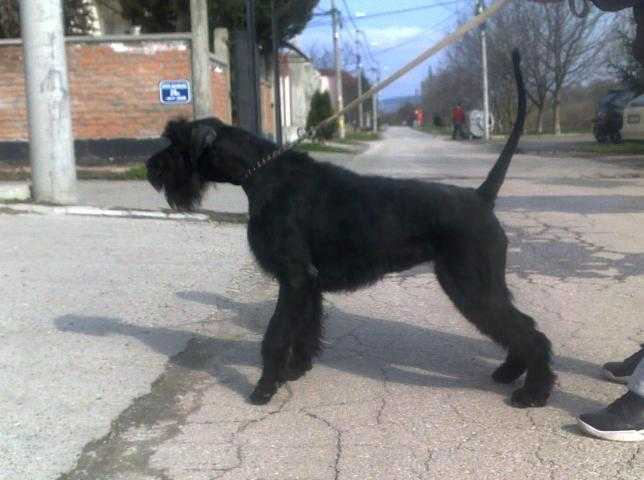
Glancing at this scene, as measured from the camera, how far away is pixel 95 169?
1609 centimetres

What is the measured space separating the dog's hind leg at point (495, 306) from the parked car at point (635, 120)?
20.2 meters

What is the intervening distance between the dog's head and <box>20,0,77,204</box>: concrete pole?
5.91 m

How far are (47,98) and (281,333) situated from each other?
6.74 meters

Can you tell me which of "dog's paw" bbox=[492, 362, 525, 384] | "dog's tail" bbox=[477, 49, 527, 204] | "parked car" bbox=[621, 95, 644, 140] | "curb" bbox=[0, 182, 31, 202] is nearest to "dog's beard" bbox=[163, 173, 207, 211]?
"dog's tail" bbox=[477, 49, 527, 204]

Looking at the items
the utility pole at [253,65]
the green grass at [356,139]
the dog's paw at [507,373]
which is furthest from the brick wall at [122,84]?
the green grass at [356,139]

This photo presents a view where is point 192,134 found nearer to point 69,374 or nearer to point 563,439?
point 69,374

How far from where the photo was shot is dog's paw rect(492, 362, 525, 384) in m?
4.52

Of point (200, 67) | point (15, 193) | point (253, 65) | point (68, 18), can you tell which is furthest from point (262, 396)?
point (68, 18)

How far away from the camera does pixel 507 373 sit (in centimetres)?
458

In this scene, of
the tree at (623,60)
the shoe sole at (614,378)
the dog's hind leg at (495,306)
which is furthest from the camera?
the tree at (623,60)

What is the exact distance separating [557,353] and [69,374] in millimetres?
2876

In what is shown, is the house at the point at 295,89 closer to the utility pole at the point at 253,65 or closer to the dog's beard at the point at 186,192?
the utility pole at the point at 253,65

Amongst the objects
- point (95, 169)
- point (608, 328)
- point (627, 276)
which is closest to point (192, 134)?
→ point (608, 328)

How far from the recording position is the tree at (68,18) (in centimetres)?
1923
